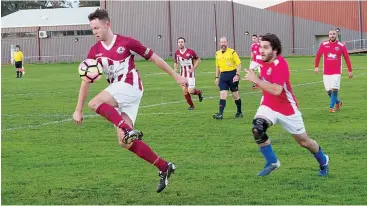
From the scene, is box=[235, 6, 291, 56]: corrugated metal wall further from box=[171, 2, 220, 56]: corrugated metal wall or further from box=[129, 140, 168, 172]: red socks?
box=[129, 140, 168, 172]: red socks

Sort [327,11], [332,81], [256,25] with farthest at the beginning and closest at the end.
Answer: [327,11], [256,25], [332,81]

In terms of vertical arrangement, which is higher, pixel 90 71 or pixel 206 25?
pixel 206 25

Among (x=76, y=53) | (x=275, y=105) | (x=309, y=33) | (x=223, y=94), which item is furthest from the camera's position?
Result: (x=76, y=53)

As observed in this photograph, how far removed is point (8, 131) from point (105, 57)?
7.05 meters

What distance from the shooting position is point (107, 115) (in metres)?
8.51

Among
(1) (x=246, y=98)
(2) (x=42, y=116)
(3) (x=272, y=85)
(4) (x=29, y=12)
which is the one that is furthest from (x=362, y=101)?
(4) (x=29, y=12)

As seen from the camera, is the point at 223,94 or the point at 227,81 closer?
the point at 223,94

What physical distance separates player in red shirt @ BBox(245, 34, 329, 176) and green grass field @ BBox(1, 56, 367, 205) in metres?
0.28

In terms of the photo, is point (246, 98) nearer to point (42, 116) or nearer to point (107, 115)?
point (42, 116)

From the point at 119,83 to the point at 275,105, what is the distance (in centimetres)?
193

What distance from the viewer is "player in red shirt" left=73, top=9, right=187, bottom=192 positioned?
8633mm

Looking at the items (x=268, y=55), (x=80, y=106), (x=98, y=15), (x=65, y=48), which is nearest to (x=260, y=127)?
(x=268, y=55)

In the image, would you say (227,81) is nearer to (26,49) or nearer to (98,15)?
(98,15)

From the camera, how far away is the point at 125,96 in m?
8.77
